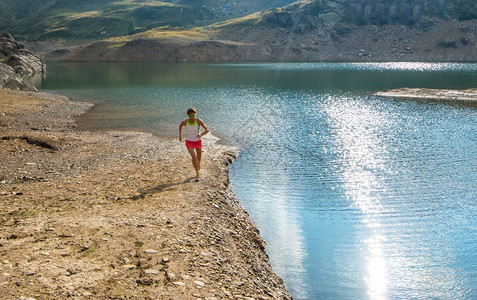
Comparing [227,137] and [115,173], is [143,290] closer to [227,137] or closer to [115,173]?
[115,173]

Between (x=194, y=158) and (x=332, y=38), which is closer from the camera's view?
(x=194, y=158)

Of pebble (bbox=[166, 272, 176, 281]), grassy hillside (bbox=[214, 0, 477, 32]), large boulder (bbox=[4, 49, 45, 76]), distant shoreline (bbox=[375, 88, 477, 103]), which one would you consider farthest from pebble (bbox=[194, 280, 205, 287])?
grassy hillside (bbox=[214, 0, 477, 32])

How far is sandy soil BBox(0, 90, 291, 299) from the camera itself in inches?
370

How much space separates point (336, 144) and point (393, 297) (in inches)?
744

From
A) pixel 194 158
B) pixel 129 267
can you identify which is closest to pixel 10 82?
pixel 194 158

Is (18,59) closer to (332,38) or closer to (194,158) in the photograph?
(194,158)

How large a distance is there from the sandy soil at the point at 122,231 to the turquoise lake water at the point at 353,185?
1711 millimetres

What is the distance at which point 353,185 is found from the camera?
2144 centimetres

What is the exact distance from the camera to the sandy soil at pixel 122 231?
30.8 feet

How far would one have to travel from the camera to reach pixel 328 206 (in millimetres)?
18797

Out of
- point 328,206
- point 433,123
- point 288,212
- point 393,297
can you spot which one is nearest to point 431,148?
point 433,123

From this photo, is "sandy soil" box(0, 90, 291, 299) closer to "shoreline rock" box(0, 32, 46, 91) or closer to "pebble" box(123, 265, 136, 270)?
"pebble" box(123, 265, 136, 270)

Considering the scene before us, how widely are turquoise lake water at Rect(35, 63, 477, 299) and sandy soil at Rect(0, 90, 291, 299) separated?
1711 mm

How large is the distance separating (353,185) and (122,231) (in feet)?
43.5
